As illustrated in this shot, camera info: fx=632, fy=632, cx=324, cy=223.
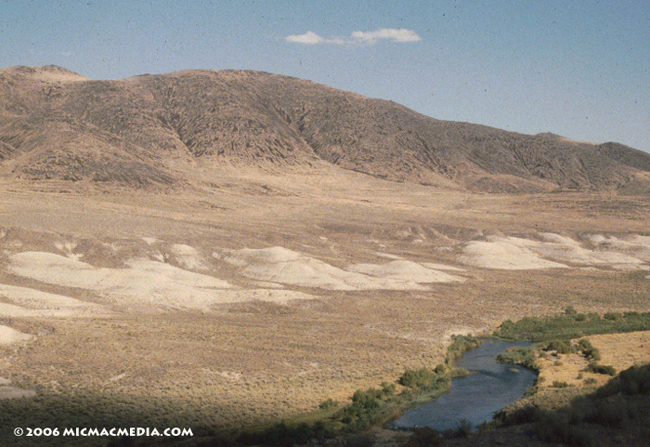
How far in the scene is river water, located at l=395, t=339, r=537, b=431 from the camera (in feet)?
73.8

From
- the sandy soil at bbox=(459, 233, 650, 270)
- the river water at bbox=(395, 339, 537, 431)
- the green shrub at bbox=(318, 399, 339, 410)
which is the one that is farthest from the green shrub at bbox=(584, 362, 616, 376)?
the sandy soil at bbox=(459, 233, 650, 270)

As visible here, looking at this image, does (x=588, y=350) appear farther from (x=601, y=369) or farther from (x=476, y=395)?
(x=476, y=395)

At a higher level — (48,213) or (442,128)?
(442,128)

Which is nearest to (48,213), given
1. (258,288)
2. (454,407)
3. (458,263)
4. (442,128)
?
(258,288)

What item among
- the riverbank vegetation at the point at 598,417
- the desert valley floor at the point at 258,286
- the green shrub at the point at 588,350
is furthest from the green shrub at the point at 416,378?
the green shrub at the point at 588,350

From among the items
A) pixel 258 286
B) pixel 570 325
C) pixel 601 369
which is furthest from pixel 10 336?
pixel 570 325

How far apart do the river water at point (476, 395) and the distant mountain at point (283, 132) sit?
8206 cm

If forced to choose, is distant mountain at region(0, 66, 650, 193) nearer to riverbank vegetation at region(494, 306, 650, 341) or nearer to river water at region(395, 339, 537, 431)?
riverbank vegetation at region(494, 306, 650, 341)

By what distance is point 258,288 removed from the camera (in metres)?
44.9

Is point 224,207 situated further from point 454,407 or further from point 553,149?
point 553,149

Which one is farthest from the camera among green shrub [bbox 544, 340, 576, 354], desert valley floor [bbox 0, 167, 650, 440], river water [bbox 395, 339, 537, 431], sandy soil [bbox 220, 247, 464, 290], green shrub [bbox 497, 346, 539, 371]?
sandy soil [bbox 220, 247, 464, 290]

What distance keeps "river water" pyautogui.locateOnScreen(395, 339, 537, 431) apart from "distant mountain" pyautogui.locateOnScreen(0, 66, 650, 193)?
82.1 m

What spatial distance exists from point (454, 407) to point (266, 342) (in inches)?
420

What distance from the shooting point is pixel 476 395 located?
25703 mm
